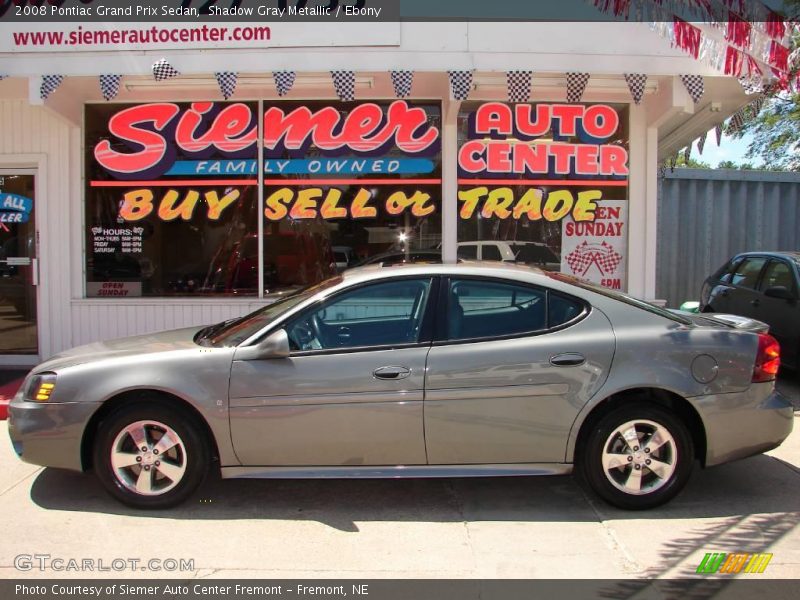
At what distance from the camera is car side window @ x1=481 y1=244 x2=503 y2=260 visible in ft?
26.5

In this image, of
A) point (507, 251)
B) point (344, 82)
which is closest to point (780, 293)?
point (507, 251)

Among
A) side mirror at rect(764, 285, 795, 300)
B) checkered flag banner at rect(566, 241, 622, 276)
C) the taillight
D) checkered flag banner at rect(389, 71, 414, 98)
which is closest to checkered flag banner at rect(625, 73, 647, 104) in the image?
checkered flag banner at rect(566, 241, 622, 276)

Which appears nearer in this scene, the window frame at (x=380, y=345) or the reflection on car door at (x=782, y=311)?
the window frame at (x=380, y=345)

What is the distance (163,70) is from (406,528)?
522cm

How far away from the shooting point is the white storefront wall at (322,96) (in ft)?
23.4

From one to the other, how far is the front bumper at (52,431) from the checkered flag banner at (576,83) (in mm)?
5435

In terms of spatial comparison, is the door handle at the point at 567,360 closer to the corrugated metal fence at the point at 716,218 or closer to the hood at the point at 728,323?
the hood at the point at 728,323

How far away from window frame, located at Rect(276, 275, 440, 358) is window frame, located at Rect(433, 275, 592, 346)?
0.03 metres

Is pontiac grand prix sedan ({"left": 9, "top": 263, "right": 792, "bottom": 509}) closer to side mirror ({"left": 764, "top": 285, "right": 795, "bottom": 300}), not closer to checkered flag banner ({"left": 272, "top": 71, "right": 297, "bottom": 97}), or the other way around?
checkered flag banner ({"left": 272, "top": 71, "right": 297, "bottom": 97})

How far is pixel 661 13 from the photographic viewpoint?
23.5ft

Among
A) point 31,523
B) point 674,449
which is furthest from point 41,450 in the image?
point 674,449

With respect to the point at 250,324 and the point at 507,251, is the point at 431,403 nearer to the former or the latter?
the point at 250,324

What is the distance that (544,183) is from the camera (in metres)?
8.09

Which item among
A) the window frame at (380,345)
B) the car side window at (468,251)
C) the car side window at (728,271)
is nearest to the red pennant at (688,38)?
the car side window at (468,251)
